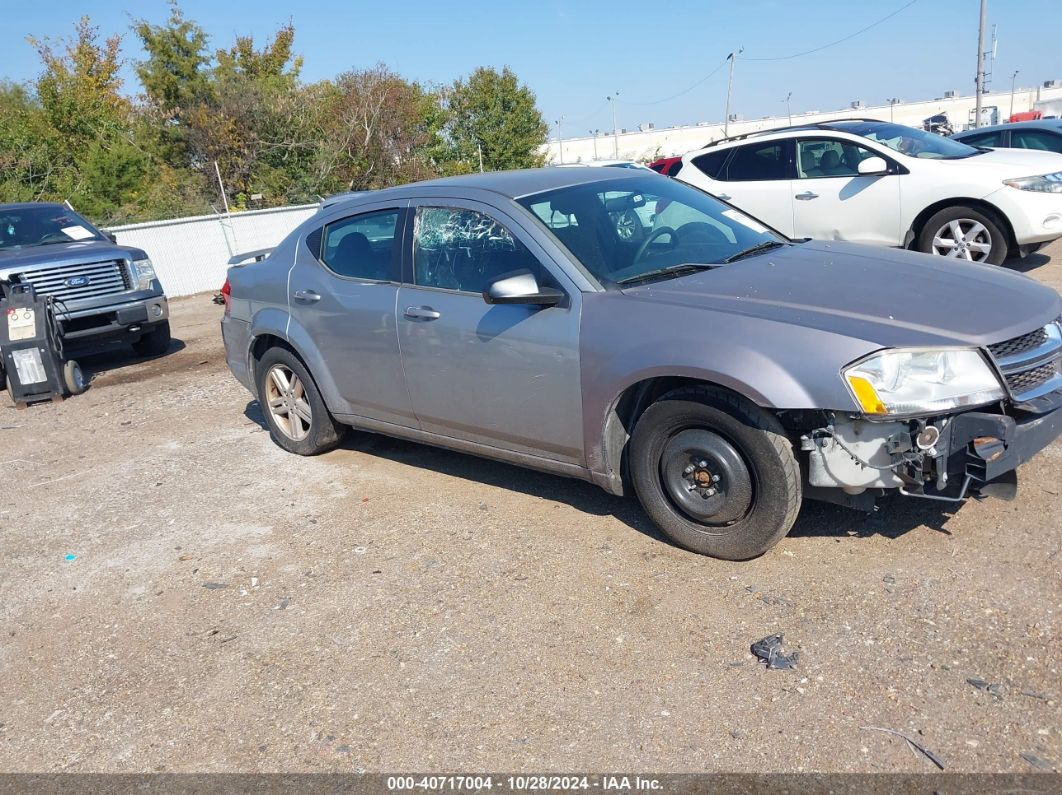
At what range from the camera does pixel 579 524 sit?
15.4ft

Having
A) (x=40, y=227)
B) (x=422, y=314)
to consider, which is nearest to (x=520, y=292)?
(x=422, y=314)

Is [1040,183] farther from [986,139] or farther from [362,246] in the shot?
[362,246]

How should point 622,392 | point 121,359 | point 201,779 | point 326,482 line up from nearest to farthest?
point 201,779
point 622,392
point 326,482
point 121,359

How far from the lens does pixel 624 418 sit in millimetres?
4297

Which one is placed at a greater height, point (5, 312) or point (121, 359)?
point (5, 312)

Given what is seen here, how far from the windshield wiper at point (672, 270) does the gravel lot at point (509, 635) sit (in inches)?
47.8

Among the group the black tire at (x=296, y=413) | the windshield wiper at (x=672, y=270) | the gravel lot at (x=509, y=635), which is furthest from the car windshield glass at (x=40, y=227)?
the windshield wiper at (x=672, y=270)

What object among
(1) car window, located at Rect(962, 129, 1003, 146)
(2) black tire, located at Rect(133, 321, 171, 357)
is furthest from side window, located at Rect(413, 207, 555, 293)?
(1) car window, located at Rect(962, 129, 1003, 146)

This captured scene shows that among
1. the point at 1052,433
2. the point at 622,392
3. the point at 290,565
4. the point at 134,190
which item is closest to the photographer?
the point at 1052,433

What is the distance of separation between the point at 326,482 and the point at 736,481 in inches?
113

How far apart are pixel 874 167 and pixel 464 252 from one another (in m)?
5.86

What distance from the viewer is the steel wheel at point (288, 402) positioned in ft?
20.0

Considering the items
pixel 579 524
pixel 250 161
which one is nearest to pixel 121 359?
pixel 579 524

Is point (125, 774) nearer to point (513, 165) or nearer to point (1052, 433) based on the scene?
point (1052, 433)
